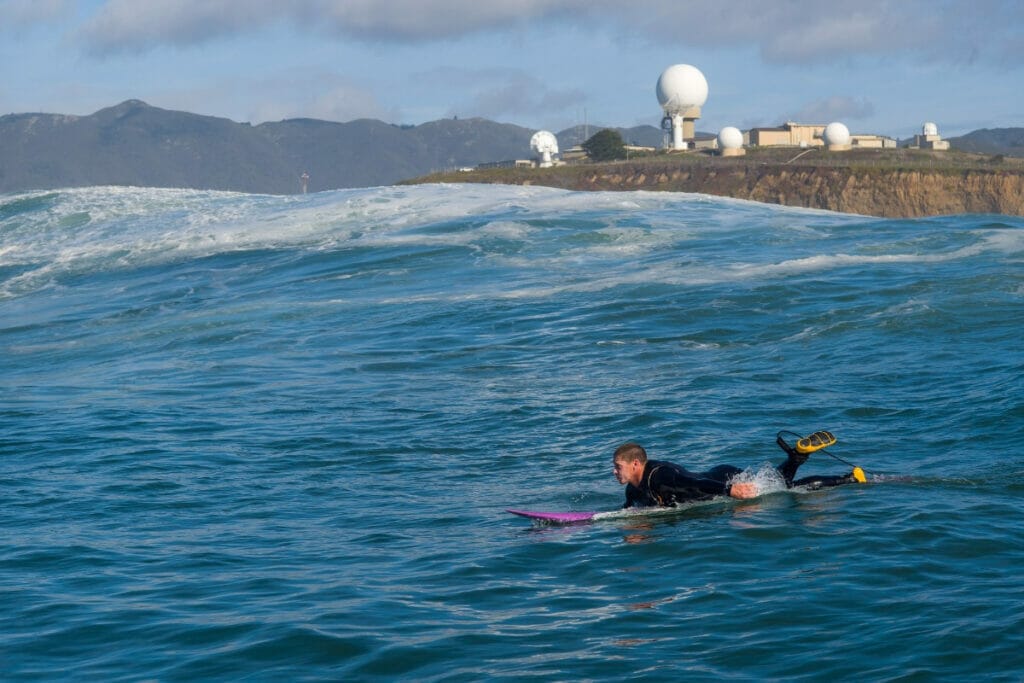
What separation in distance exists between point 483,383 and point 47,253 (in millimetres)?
34172

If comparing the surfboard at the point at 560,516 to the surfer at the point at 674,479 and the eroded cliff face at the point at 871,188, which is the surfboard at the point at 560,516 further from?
the eroded cliff face at the point at 871,188

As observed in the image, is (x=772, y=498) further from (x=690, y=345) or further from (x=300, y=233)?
(x=300, y=233)

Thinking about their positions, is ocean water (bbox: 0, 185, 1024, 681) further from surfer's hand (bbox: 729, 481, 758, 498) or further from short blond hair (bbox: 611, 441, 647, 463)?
short blond hair (bbox: 611, 441, 647, 463)

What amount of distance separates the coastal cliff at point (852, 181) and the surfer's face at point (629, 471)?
8840 cm

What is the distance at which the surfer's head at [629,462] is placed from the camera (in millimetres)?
11664

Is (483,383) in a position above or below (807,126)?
below

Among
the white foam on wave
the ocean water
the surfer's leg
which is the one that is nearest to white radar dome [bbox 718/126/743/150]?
the white foam on wave

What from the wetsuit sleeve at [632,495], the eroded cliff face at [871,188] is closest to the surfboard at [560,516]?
the wetsuit sleeve at [632,495]

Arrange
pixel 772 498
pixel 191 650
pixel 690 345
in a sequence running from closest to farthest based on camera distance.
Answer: pixel 191 650
pixel 772 498
pixel 690 345

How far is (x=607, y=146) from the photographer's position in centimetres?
13312

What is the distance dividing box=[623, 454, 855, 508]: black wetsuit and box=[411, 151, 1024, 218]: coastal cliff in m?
88.0

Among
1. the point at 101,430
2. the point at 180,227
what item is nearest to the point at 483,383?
the point at 101,430

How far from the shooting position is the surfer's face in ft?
38.3

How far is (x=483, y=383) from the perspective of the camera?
787 inches
